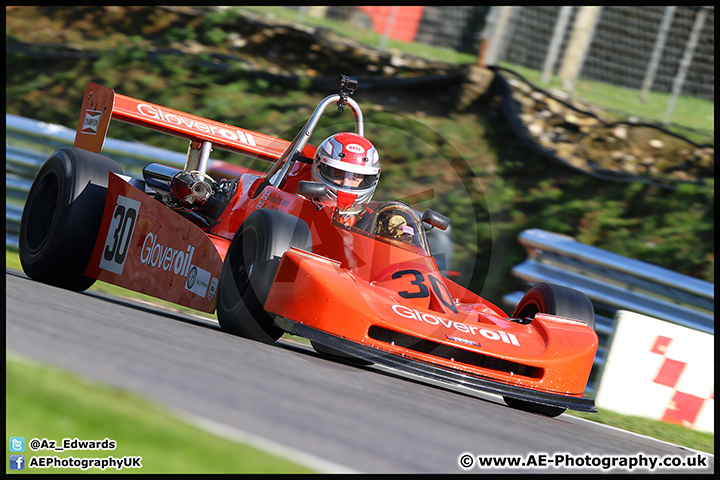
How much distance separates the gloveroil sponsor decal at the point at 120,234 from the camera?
6484mm

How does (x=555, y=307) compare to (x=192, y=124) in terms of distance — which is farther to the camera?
(x=192, y=124)

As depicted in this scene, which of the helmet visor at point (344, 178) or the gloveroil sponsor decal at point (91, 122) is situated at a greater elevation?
the helmet visor at point (344, 178)

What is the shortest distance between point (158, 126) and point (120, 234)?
3.54ft

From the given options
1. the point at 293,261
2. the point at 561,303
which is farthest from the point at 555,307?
→ the point at 293,261

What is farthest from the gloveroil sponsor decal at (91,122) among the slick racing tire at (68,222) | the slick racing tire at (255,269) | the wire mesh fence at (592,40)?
the wire mesh fence at (592,40)

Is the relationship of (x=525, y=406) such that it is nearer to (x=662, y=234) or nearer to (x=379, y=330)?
(x=379, y=330)

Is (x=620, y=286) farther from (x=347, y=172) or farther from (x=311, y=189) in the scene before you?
(x=311, y=189)

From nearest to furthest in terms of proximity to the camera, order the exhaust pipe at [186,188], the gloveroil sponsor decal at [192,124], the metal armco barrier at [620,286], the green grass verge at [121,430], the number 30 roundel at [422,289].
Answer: the green grass verge at [121,430] < the number 30 roundel at [422,289] < the exhaust pipe at [186,188] < the gloveroil sponsor decal at [192,124] < the metal armco barrier at [620,286]

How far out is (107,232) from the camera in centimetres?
662

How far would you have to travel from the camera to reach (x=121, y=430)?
2.44 meters

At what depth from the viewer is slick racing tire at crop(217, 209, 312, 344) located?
4.87 metres

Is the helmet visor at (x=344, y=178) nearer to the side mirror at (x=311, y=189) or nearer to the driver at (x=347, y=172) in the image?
the driver at (x=347, y=172)

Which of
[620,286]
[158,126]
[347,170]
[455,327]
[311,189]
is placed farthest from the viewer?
[620,286]

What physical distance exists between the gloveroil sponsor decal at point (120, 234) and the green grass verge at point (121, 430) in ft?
12.7
